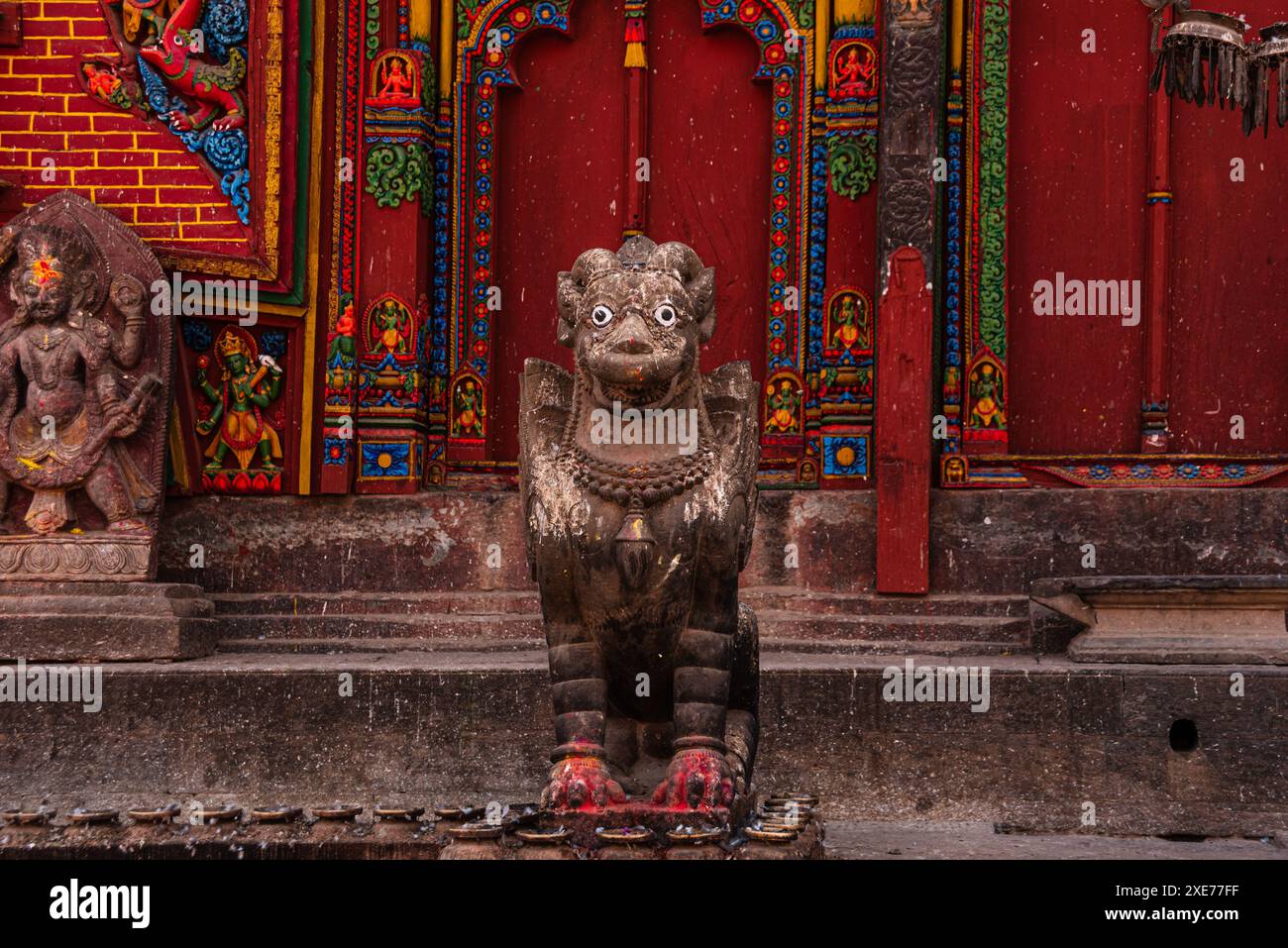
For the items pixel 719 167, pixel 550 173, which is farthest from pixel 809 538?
pixel 550 173

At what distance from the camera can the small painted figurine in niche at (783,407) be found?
9578mm

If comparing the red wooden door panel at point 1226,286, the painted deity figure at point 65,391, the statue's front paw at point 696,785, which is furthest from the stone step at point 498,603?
the statue's front paw at point 696,785

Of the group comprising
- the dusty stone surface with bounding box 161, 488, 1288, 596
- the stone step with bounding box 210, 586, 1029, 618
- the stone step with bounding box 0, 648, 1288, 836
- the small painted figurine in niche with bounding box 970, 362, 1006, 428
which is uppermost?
the small painted figurine in niche with bounding box 970, 362, 1006, 428

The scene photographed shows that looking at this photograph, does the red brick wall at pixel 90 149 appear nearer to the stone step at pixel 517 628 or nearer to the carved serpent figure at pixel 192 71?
the carved serpent figure at pixel 192 71

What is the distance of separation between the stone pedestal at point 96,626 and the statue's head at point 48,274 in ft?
4.49

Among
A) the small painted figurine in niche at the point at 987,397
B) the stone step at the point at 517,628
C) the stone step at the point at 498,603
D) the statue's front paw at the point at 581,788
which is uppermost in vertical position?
the small painted figurine in niche at the point at 987,397

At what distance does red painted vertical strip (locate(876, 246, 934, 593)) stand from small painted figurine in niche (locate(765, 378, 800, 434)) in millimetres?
736

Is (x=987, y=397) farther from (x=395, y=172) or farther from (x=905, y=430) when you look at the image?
(x=395, y=172)

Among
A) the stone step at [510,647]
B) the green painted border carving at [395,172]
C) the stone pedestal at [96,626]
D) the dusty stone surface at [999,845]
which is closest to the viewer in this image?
the dusty stone surface at [999,845]

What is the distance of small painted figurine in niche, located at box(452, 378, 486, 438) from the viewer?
9805 mm

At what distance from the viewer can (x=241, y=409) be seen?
9492 millimetres

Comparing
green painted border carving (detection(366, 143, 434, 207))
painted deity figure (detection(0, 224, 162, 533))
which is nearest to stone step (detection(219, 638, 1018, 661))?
painted deity figure (detection(0, 224, 162, 533))

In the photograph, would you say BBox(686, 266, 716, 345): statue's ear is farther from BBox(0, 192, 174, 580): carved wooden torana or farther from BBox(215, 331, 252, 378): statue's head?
BBox(215, 331, 252, 378): statue's head

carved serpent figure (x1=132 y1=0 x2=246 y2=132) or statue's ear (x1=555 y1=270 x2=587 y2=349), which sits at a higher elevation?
carved serpent figure (x1=132 y1=0 x2=246 y2=132)
